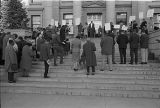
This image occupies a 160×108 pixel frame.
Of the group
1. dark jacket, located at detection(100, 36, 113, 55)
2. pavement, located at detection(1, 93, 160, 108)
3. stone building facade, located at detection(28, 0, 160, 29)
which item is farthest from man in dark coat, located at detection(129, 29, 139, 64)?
stone building facade, located at detection(28, 0, 160, 29)

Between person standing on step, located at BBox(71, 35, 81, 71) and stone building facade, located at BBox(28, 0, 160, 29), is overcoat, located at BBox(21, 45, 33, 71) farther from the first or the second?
stone building facade, located at BBox(28, 0, 160, 29)

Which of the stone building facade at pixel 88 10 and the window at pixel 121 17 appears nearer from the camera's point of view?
the stone building facade at pixel 88 10

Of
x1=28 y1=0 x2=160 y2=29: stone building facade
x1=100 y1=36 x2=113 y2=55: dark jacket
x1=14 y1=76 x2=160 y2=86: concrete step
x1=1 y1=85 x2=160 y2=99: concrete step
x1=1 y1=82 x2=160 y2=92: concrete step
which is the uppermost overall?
x1=28 y1=0 x2=160 y2=29: stone building facade

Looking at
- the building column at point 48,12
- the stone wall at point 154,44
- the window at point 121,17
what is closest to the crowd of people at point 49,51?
the stone wall at point 154,44

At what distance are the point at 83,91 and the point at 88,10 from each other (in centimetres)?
2444

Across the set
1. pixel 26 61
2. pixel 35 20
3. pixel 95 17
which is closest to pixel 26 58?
pixel 26 61

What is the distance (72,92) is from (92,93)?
2.62 ft

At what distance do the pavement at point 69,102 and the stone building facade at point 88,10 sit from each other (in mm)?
23085

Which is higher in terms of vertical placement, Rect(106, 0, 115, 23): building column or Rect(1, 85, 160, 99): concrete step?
Rect(106, 0, 115, 23): building column

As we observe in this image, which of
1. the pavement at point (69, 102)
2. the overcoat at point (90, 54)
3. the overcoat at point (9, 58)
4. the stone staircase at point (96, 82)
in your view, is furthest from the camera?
the overcoat at point (90, 54)

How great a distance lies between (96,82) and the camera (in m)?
12.0

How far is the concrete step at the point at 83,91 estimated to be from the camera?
1062 cm

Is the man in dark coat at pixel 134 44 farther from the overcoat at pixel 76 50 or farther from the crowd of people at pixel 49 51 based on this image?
the overcoat at pixel 76 50

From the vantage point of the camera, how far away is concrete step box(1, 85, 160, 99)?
10.6m
